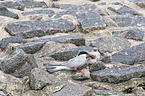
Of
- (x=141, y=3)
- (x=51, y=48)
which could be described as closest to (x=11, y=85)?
(x=51, y=48)

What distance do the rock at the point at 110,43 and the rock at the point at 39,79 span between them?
3.59 feet

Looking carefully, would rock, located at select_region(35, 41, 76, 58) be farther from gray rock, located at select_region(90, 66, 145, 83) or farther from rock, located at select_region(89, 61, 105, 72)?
gray rock, located at select_region(90, 66, 145, 83)

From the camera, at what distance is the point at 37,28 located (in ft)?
11.3

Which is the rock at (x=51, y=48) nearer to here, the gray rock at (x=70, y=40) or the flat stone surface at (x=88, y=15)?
the gray rock at (x=70, y=40)

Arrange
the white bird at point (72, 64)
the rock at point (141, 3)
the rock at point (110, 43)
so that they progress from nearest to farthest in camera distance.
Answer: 1. the white bird at point (72, 64)
2. the rock at point (110, 43)
3. the rock at point (141, 3)

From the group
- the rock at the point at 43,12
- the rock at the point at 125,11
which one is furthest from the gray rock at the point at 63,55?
the rock at the point at 125,11

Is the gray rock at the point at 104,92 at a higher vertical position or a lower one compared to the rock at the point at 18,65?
lower

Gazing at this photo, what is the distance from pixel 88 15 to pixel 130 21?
0.88m

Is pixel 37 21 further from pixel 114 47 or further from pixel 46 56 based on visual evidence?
pixel 114 47

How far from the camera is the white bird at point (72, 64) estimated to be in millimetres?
2453

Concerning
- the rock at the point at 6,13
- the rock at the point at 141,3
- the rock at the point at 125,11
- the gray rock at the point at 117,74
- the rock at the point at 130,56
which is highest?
the rock at the point at 6,13

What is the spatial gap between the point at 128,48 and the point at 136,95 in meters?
1.14

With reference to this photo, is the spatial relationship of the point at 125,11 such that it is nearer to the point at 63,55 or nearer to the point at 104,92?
the point at 63,55

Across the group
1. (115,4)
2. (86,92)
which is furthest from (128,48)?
(115,4)
